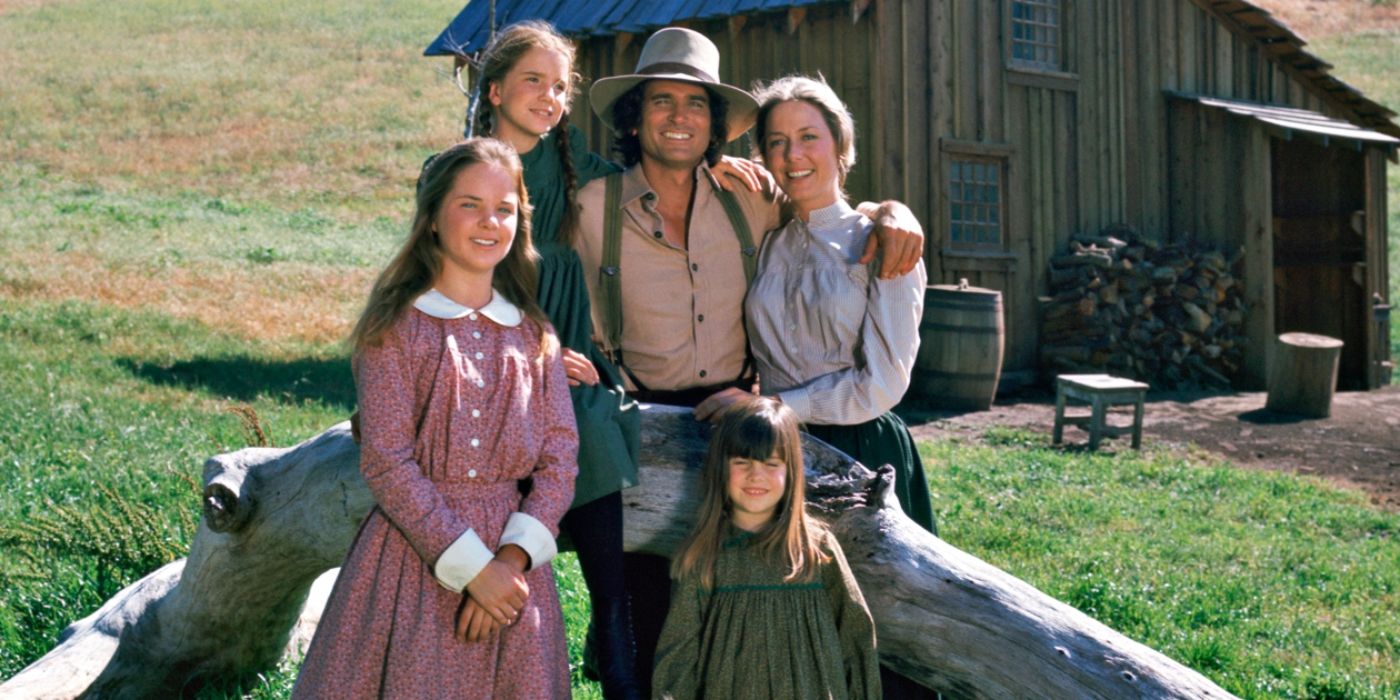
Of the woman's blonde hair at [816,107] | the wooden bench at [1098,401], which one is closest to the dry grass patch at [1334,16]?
the wooden bench at [1098,401]

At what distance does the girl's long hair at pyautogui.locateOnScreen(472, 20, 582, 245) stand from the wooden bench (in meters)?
7.39

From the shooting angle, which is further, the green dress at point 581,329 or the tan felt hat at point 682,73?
the tan felt hat at point 682,73

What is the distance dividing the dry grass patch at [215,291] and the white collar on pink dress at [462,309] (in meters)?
11.4

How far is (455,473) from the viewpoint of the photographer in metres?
3.04

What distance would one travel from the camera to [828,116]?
3.80 metres

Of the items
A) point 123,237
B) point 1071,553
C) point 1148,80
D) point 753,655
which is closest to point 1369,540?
point 1071,553

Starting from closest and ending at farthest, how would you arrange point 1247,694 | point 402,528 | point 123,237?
point 402,528
point 1247,694
point 123,237

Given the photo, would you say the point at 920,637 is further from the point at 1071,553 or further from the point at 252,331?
the point at 252,331

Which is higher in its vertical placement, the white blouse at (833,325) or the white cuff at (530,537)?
the white blouse at (833,325)

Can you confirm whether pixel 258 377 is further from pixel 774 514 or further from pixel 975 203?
pixel 774 514

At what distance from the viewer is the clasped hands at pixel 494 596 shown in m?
2.93

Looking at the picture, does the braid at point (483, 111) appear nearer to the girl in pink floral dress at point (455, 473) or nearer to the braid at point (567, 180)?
the braid at point (567, 180)

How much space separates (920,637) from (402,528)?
1.43m

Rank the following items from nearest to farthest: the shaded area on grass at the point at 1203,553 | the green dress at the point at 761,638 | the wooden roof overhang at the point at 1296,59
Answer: the green dress at the point at 761,638 < the shaded area on grass at the point at 1203,553 < the wooden roof overhang at the point at 1296,59
